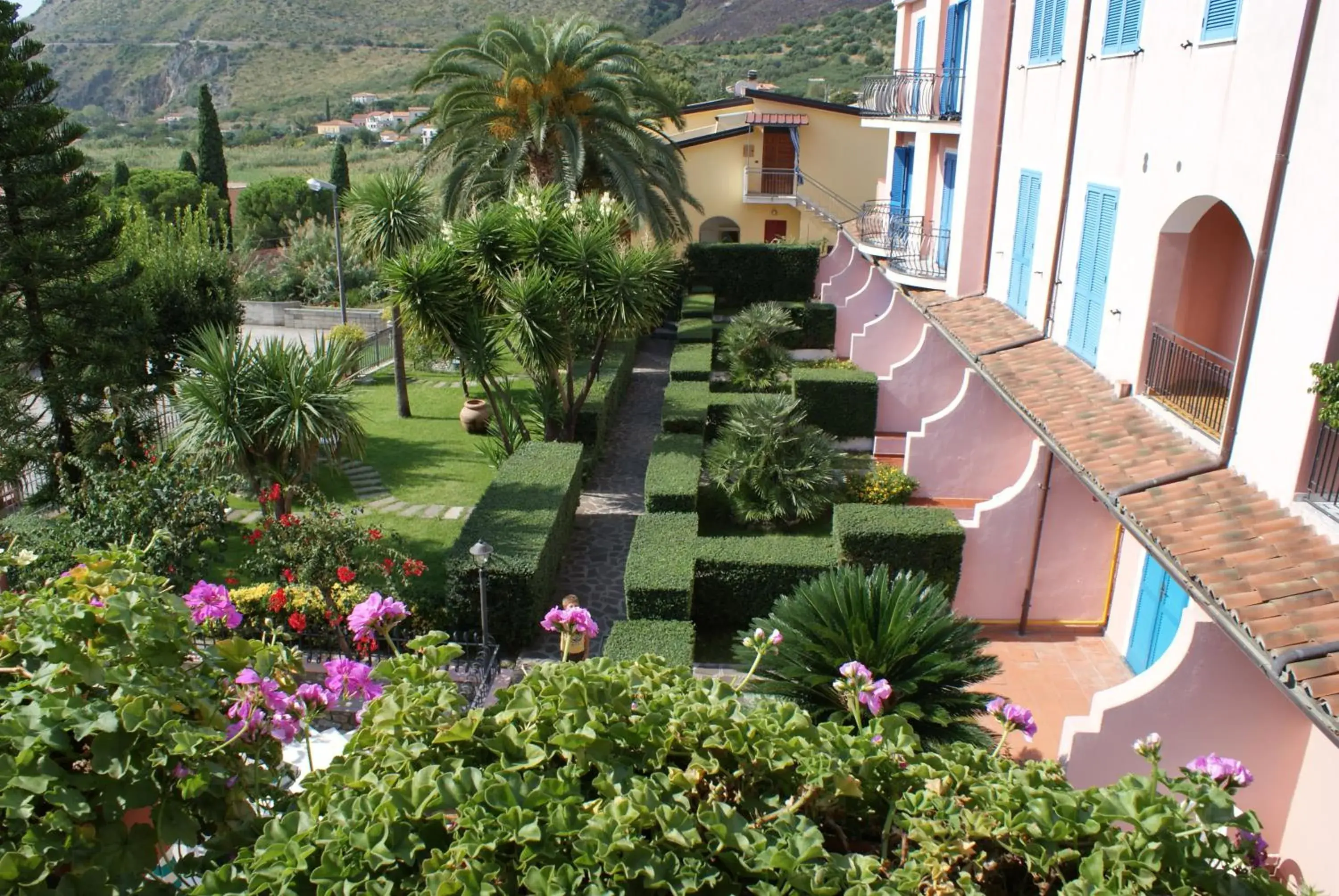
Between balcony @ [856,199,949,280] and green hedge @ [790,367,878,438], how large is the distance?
236 centimetres

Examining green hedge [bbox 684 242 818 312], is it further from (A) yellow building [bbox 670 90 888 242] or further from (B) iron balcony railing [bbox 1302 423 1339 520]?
(B) iron balcony railing [bbox 1302 423 1339 520]

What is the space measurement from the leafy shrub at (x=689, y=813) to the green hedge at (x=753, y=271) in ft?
89.3

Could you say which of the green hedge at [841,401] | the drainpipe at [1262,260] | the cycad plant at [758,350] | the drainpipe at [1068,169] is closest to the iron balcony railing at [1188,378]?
the drainpipe at [1262,260]

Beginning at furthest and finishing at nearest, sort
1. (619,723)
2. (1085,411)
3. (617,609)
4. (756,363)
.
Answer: (756,363) < (617,609) < (1085,411) < (619,723)

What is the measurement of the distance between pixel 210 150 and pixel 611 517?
3652 cm

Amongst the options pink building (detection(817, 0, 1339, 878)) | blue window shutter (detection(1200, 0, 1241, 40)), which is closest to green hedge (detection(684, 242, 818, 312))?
pink building (detection(817, 0, 1339, 878))

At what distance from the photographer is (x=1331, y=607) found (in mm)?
6742

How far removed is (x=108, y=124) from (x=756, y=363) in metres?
102

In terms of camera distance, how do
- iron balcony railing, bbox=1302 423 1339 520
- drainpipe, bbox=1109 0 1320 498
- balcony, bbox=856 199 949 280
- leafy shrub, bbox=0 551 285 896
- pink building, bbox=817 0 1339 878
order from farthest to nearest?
balcony, bbox=856 199 949 280, drainpipe, bbox=1109 0 1320 498, pink building, bbox=817 0 1339 878, iron balcony railing, bbox=1302 423 1339 520, leafy shrub, bbox=0 551 285 896

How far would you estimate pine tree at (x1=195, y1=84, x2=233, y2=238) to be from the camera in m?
43.0

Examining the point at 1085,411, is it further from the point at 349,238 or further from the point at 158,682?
the point at 349,238

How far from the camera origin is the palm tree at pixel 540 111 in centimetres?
2291

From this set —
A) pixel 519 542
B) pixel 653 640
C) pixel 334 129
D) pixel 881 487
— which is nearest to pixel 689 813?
pixel 653 640

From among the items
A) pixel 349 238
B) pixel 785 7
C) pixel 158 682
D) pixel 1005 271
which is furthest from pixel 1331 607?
pixel 785 7
